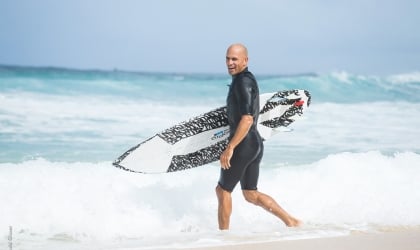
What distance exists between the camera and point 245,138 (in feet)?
12.2

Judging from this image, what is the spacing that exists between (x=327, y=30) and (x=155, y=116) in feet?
18.4

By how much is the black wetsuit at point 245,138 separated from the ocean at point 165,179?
10.9 inches

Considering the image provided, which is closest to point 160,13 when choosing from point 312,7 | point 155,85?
point 155,85

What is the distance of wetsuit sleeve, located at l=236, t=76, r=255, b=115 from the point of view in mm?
3570

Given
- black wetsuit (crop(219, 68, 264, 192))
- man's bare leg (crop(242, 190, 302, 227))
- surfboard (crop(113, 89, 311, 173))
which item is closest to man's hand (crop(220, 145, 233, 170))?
black wetsuit (crop(219, 68, 264, 192))

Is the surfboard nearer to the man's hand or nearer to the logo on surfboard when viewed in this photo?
the logo on surfboard

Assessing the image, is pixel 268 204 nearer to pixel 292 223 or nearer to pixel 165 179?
pixel 292 223

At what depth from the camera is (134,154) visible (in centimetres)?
424

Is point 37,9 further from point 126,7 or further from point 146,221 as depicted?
point 146,221

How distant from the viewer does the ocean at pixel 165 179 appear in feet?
13.8

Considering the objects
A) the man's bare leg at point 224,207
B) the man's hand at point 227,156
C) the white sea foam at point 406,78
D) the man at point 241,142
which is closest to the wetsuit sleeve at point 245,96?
the man at point 241,142

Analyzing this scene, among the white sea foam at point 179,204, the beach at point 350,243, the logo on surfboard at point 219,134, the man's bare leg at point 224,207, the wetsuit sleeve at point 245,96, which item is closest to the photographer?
the beach at point 350,243

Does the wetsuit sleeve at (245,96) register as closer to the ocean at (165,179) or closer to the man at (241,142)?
the man at (241,142)

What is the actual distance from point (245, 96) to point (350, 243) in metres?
0.87
